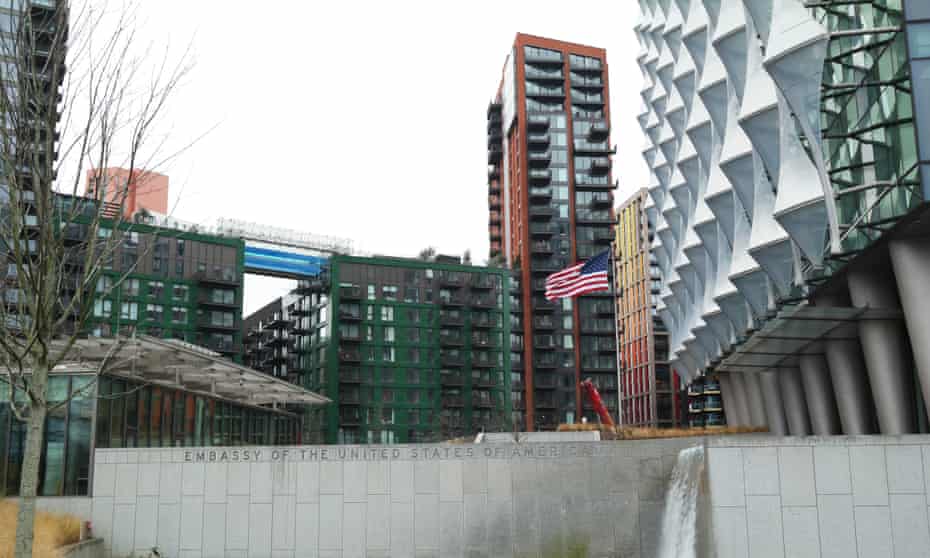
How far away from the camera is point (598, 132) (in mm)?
126062

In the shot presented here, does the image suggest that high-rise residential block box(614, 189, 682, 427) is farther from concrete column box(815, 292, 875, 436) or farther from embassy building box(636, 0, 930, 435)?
Result: concrete column box(815, 292, 875, 436)

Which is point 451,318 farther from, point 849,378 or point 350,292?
point 849,378

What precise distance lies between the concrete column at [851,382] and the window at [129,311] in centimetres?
7740

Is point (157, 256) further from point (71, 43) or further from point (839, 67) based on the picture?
point (71, 43)

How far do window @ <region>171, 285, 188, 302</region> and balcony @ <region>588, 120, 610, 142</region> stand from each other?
54.7m

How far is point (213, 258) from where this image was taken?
10919 cm

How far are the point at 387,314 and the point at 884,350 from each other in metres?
85.0

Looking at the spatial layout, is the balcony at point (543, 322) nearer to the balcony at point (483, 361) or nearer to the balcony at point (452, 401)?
the balcony at point (483, 361)

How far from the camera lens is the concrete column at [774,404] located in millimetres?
55531

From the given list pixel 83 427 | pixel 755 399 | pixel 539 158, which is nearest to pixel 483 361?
pixel 539 158

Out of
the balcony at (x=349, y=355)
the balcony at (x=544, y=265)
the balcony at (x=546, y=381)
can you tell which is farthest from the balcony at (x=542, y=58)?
the balcony at (x=349, y=355)

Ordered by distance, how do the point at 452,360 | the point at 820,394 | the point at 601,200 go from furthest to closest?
the point at 601,200, the point at 452,360, the point at 820,394

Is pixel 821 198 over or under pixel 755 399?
over

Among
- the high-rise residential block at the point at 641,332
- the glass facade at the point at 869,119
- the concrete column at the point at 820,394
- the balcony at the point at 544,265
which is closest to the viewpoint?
the glass facade at the point at 869,119
